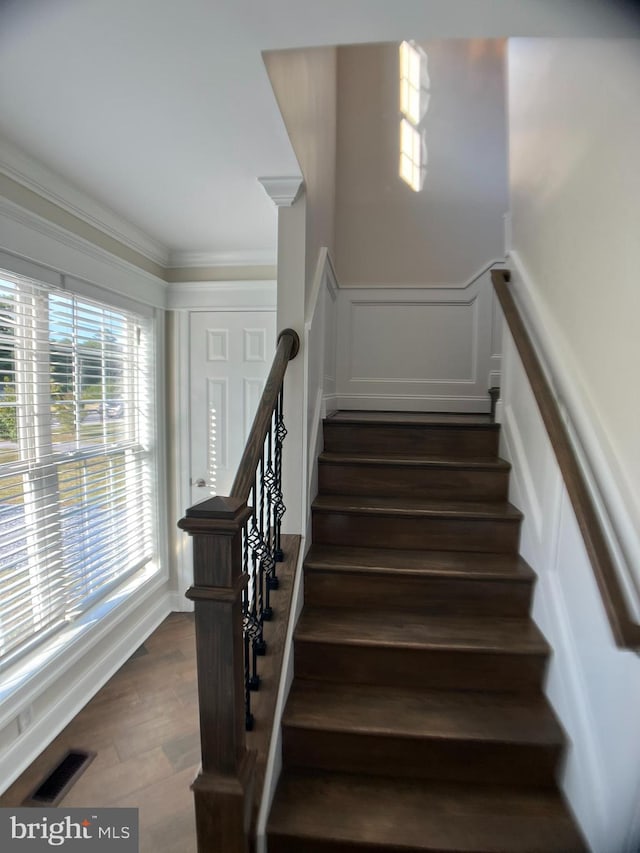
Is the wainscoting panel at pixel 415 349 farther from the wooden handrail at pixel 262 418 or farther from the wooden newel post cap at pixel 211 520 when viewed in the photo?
the wooden newel post cap at pixel 211 520

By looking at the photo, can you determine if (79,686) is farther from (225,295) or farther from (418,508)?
(225,295)

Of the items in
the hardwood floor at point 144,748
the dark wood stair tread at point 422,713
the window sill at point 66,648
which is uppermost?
the dark wood stair tread at point 422,713

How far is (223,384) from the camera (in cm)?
285

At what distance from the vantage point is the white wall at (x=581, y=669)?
111 cm

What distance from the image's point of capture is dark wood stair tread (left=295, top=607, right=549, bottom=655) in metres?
1.52

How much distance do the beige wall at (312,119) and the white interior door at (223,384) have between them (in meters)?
0.78

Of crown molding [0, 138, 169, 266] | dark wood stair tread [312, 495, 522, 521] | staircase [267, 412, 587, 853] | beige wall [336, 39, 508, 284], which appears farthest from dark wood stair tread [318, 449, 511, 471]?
crown molding [0, 138, 169, 266]

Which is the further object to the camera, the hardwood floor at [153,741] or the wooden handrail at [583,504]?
the hardwood floor at [153,741]

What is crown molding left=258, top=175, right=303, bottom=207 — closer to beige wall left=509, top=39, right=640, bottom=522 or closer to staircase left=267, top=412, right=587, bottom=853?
beige wall left=509, top=39, right=640, bottom=522

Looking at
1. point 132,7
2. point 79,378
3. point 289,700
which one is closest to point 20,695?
point 289,700

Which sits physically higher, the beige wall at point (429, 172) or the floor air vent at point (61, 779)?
the beige wall at point (429, 172)

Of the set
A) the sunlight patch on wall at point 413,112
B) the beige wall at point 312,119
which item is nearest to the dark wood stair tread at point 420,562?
the beige wall at point 312,119

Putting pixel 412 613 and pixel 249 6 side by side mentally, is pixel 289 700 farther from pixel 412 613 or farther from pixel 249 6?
pixel 249 6

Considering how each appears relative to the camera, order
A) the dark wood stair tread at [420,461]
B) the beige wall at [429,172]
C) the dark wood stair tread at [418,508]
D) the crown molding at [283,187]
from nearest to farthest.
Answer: the crown molding at [283,187] < the dark wood stair tread at [418,508] < the dark wood stair tread at [420,461] < the beige wall at [429,172]
